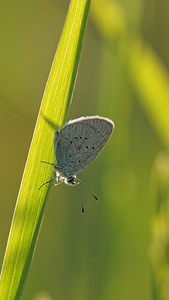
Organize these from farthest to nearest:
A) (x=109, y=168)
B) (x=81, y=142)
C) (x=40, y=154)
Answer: (x=109, y=168) → (x=81, y=142) → (x=40, y=154)

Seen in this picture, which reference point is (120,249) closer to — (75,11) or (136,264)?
(136,264)

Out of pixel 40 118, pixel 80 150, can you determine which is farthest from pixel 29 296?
pixel 40 118

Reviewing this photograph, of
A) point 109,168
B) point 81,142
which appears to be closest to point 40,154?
point 81,142

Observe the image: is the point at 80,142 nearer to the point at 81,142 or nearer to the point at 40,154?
the point at 81,142

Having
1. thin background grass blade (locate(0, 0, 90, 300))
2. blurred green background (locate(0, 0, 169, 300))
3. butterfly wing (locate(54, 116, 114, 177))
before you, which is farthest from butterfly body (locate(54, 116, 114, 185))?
thin background grass blade (locate(0, 0, 90, 300))

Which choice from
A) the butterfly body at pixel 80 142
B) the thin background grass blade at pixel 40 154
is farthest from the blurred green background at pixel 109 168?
the thin background grass blade at pixel 40 154

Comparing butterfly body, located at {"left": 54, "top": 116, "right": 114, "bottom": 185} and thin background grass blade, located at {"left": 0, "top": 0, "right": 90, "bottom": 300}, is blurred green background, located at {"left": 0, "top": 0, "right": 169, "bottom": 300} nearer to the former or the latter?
butterfly body, located at {"left": 54, "top": 116, "right": 114, "bottom": 185}

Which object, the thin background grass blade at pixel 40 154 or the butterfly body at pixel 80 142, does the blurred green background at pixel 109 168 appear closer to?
the butterfly body at pixel 80 142

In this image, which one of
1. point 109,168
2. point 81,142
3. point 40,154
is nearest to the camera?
point 40,154

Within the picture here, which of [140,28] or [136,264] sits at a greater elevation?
[140,28]
